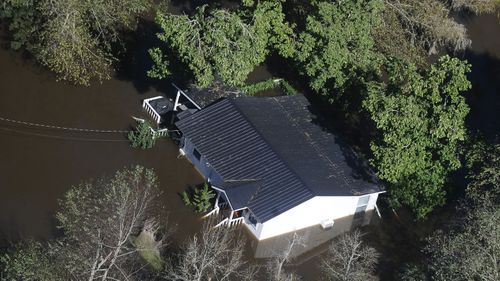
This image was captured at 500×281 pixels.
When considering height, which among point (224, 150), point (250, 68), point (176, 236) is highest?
point (250, 68)

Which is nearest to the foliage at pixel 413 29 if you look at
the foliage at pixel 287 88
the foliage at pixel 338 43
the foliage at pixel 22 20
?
the foliage at pixel 338 43

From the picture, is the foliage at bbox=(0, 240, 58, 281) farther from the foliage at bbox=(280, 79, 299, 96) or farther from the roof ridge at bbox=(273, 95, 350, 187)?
the foliage at bbox=(280, 79, 299, 96)

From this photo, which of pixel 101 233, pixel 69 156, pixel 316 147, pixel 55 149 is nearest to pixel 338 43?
pixel 316 147

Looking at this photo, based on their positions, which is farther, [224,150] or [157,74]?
[157,74]

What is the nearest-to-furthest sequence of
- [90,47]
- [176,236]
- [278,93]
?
[176,236], [90,47], [278,93]

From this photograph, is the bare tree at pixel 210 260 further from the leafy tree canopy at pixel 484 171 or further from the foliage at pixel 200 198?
the leafy tree canopy at pixel 484 171

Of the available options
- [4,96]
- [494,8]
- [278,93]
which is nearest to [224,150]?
[278,93]

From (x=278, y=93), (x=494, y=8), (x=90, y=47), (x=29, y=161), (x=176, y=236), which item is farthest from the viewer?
(x=494, y=8)

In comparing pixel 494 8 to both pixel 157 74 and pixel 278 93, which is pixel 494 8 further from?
pixel 157 74
